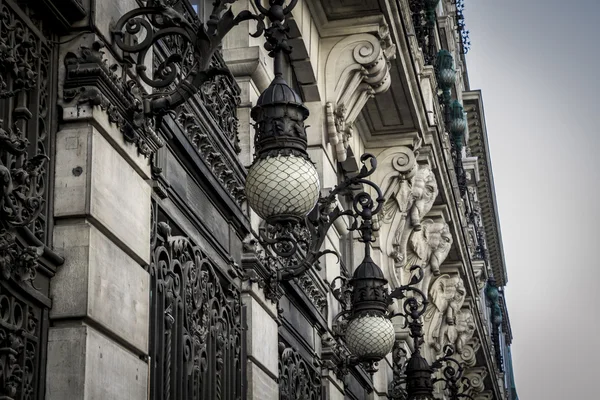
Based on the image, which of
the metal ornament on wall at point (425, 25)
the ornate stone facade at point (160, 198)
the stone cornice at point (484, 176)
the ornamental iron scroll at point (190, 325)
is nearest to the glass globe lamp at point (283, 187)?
the ornate stone facade at point (160, 198)

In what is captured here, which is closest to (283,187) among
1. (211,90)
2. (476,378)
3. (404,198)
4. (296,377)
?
(211,90)

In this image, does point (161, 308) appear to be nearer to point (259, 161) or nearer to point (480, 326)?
point (259, 161)

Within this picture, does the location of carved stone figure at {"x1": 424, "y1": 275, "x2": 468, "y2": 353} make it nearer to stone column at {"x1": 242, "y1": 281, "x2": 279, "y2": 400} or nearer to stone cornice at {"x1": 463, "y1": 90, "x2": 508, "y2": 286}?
stone column at {"x1": 242, "y1": 281, "x2": 279, "y2": 400}

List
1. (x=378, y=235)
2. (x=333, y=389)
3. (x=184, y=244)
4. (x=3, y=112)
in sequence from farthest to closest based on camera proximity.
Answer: (x=378, y=235) → (x=333, y=389) → (x=184, y=244) → (x=3, y=112)

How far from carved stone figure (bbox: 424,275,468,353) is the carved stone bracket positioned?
63.7 ft

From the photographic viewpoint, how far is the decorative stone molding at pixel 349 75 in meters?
17.5

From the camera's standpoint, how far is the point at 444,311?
95.1ft

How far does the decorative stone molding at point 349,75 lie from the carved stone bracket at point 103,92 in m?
8.26

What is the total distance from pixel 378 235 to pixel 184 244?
37.0ft

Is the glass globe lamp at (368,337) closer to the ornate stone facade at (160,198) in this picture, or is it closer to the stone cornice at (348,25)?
the ornate stone facade at (160,198)

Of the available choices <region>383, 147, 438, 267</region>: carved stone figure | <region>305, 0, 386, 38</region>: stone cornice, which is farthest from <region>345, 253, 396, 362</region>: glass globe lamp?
<region>383, 147, 438, 267</region>: carved stone figure

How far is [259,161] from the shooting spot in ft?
32.6

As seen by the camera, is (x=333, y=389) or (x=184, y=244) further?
(x=333, y=389)

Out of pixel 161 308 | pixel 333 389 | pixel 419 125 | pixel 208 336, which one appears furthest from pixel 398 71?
pixel 161 308
